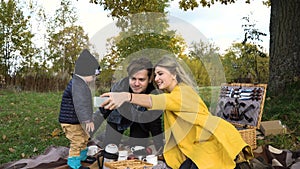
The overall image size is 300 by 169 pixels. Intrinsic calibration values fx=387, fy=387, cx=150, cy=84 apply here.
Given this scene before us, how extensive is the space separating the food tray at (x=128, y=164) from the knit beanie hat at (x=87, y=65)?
2.48 feet

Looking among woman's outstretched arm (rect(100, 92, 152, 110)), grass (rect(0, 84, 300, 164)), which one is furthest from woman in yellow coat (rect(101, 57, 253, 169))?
woman's outstretched arm (rect(100, 92, 152, 110))

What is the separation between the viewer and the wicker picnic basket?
447cm

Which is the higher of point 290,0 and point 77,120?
point 290,0

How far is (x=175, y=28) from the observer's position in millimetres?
2805

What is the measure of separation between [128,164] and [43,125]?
392 centimetres

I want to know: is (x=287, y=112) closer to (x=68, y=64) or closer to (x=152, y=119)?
(x=152, y=119)

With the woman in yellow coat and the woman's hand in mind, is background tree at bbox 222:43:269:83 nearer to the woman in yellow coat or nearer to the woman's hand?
the woman in yellow coat

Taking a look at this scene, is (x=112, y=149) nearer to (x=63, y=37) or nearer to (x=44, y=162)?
(x=44, y=162)

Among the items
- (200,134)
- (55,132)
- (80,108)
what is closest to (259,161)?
(200,134)

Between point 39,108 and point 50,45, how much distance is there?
335 inches

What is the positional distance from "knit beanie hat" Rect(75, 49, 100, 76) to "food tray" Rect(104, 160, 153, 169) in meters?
0.76

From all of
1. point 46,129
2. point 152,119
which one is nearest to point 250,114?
point 152,119

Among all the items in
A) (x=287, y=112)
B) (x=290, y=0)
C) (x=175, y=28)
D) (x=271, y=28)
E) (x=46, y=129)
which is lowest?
(x=46, y=129)

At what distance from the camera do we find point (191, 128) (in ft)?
9.59
